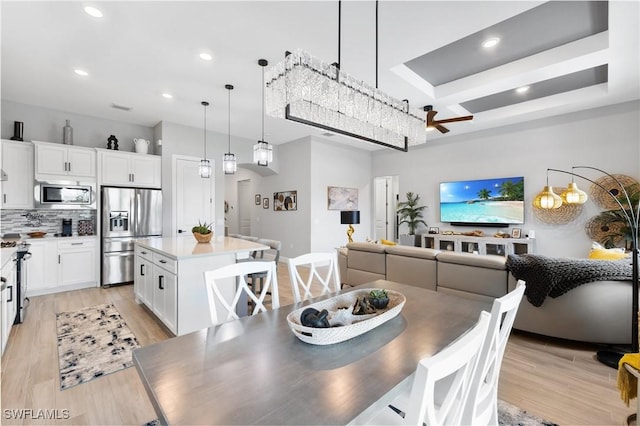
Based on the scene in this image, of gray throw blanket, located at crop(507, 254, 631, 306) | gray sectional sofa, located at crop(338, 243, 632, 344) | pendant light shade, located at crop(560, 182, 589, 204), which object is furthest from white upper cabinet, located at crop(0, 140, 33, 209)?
pendant light shade, located at crop(560, 182, 589, 204)

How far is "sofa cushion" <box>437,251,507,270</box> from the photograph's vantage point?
2945 millimetres

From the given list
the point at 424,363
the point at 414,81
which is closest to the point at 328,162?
the point at 414,81

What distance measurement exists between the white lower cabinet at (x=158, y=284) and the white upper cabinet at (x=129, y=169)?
1939 mm

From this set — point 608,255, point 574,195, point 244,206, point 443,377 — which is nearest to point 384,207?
point 244,206

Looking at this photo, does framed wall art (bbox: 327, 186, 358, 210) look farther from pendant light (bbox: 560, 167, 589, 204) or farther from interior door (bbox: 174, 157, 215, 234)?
pendant light (bbox: 560, 167, 589, 204)

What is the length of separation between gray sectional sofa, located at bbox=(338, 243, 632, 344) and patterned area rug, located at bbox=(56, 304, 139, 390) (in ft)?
9.89

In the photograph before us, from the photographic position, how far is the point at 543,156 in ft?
17.6

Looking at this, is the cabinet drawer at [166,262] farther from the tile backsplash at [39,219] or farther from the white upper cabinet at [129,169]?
the tile backsplash at [39,219]

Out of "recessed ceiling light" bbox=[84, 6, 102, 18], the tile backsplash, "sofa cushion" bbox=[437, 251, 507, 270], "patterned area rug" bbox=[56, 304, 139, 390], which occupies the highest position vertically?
"recessed ceiling light" bbox=[84, 6, 102, 18]

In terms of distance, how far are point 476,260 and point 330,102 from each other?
2551mm

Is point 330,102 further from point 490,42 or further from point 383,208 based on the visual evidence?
point 383,208

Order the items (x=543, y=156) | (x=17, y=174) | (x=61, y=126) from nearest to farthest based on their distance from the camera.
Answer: (x=17, y=174) → (x=61, y=126) → (x=543, y=156)

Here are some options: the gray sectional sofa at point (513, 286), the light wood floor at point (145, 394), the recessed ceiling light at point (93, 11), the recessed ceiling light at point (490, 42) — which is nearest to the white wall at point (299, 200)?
the gray sectional sofa at point (513, 286)

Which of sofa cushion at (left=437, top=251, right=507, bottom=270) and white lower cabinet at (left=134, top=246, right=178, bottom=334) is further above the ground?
sofa cushion at (left=437, top=251, right=507, bottom=270)
